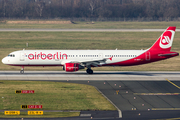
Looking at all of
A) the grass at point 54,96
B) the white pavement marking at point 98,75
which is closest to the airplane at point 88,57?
the white pavement marking at point 98,75

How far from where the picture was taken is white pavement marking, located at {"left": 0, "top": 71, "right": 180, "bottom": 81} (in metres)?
46.6

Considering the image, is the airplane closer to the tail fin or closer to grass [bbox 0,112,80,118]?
the tail fin

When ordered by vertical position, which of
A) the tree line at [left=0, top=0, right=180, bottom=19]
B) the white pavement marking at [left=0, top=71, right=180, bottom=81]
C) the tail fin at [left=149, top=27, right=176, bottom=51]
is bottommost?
the white pavement marking at [left=0, top=71, right=180, bottom=81]

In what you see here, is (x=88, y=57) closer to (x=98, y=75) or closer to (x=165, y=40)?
(x=98, y=75)

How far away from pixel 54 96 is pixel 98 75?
16.3 metres

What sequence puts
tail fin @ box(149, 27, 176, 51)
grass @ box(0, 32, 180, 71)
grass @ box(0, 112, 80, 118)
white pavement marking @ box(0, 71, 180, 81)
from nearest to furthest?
grass @ box(0, 112, 80, 118) < white pavement marking @ box(0, 71, 180, 81) < tail fin @ box(149, 27, 176, 51) < grass @ box(0, 32, 180, 71)

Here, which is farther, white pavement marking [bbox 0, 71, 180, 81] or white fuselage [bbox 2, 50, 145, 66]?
white fuselage [bbox 2, 50, 145, 66]

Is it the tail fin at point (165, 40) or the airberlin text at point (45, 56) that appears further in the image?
the tail fin at point (165, 40)

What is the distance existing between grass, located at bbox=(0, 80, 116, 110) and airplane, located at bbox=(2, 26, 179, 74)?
783 centimetres

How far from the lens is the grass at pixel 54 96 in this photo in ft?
100

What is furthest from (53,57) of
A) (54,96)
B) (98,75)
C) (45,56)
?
(54,96)

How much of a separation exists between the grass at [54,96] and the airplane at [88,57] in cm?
783

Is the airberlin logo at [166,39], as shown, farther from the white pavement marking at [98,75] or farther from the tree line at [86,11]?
A: the tree line at [86,11]

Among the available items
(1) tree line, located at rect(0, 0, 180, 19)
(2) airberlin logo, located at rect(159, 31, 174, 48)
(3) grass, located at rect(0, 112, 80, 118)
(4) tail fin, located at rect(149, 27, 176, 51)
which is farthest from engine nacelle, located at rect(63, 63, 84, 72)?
(1) tree line, located at rect(0, 0, 180, 19)
